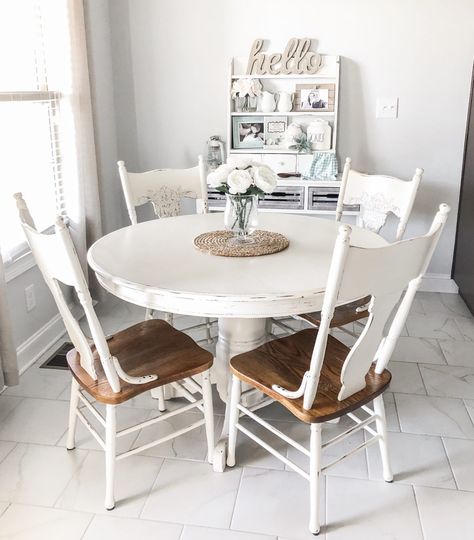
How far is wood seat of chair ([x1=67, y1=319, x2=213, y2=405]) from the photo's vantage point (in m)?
1.77

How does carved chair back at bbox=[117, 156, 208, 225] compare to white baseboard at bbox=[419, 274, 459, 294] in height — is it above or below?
above

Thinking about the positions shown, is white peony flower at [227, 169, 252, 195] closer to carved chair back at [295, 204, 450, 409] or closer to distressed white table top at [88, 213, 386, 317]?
distressed white table top at [88, 213, 386, 317]

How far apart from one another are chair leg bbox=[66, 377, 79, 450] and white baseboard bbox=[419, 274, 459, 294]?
2.44 m

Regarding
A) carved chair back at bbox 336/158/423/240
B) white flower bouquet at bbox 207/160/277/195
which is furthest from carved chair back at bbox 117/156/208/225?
white flower bouquet at bbox 207/160/277/195

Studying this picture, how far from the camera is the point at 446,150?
11.2ft

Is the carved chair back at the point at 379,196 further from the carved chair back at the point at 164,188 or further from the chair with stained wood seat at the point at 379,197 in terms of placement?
the carved chair back at the point at 164,188

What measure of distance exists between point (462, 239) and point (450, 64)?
39.9 inches

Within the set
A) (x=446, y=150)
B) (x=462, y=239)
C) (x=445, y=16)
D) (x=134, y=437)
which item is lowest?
(x=134, y=437)

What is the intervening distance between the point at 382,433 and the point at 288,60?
91.0 inches

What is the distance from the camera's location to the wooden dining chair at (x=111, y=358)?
160cm

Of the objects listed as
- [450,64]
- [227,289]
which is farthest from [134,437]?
[450,64]

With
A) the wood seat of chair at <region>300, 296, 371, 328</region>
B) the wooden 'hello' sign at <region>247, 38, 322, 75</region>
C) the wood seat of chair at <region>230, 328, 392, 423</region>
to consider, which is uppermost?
the wooden 'hello' sign at <region>247, 38, 322, 75</region>

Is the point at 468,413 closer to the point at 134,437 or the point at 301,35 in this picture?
the point at 134,437

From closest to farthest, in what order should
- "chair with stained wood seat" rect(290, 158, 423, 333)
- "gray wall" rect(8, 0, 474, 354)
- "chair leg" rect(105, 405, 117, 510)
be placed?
"chair leg" rect(105, 405, 117, 510), "chair with stained wood seat" rect(290, 158, 423, 333), "gray wall" rect(8, 0, 474, 354)
